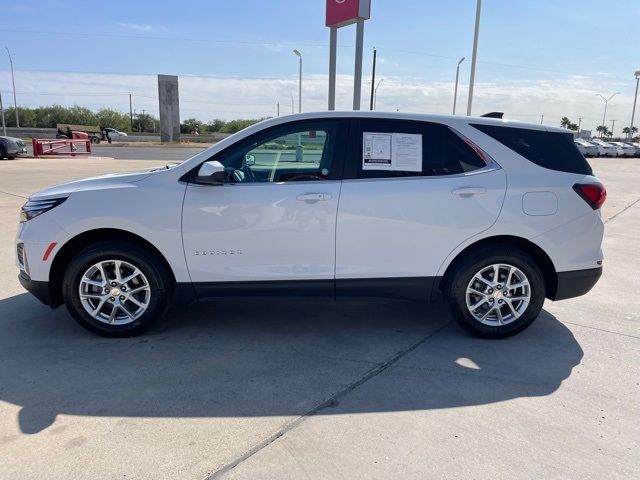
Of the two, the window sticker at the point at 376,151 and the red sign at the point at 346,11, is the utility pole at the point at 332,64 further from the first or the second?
the window sticker at the point at 376,151

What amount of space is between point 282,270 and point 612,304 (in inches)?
139

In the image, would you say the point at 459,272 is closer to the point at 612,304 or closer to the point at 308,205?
the point at 308,205

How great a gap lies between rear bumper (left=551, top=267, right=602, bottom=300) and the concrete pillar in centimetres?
5385

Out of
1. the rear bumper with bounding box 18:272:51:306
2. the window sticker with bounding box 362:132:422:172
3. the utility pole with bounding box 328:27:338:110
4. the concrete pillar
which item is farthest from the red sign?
the concrete pillar

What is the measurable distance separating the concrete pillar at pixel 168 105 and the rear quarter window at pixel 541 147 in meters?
53.5

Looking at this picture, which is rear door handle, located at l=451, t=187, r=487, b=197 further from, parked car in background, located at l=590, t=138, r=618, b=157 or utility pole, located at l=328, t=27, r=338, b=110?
parked car in background, located at l=590, t=138, r=618, b=157

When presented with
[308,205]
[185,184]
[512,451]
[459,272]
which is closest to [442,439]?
[512,451]

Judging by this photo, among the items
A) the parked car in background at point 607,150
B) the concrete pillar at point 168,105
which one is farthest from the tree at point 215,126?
the parked car in background at point 607,150

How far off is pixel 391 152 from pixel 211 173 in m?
1.44

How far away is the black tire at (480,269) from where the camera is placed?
13.3 feet

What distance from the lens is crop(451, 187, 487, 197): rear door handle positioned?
396cm

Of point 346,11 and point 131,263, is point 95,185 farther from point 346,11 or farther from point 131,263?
point 346,11

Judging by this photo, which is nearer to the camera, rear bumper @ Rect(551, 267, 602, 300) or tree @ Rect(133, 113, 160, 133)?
rear bumper @ Rect(551, 267, 602, 300)

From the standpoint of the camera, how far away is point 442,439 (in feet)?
9.21
